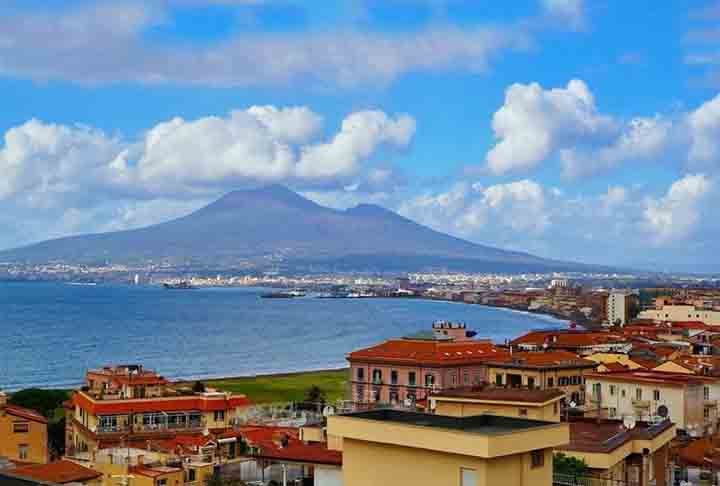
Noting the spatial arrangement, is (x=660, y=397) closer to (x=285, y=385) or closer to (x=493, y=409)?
(x=493, y=409)

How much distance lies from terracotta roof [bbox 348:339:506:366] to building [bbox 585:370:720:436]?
10078 millimetres

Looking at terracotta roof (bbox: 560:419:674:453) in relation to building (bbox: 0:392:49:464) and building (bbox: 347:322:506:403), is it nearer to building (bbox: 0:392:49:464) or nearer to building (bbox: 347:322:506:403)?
building (bbox: 0:392:49:464)

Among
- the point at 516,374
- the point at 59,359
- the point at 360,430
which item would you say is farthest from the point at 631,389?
the point at 59,359

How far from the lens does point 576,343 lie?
53.4 meters

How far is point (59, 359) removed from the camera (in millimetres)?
90250

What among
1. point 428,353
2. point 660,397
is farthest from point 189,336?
point 660,397

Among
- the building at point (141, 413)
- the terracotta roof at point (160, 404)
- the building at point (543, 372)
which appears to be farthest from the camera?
the building at point (543, 372)

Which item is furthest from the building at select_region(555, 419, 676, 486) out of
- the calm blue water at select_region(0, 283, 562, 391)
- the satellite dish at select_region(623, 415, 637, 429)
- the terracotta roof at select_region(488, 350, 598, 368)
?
the calm blue water at select_region(0, 283, 562, 391)

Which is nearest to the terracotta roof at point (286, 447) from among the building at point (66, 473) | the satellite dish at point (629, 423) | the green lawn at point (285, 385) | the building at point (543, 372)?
the building at point (66, 473)

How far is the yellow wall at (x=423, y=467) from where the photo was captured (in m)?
9.20

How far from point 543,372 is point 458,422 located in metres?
28.8

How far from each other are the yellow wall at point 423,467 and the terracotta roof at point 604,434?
6671 mm

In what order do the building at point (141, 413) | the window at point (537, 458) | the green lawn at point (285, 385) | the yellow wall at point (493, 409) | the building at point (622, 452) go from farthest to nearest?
1. the green lawn at point (285, 385)
2. the building at point (141, 413)
3. the yellow wall at point (493, 409)
4. the building at point (622, 452)
5. the window at point (537, 458)

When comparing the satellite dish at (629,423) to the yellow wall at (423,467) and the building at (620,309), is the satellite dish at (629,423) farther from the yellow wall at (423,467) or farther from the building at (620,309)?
the building at (620,309)
